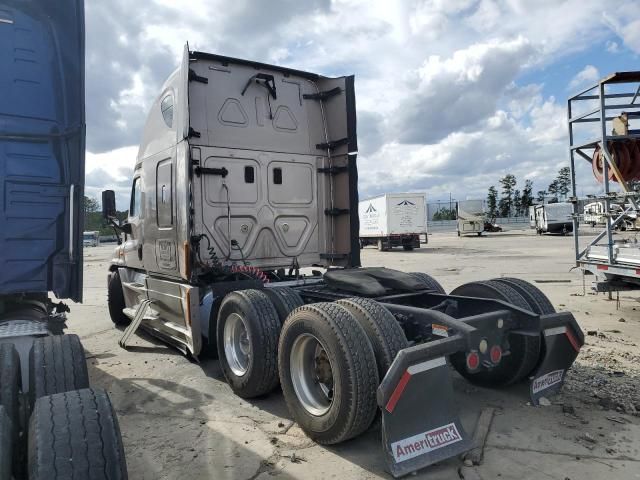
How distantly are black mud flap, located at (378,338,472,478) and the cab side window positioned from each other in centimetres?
521

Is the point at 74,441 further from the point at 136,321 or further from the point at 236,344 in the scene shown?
the point at 136,321

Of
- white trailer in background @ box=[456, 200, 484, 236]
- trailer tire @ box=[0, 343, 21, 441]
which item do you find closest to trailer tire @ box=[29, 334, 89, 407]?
trailer tire @ box=[0, 343, 21, 441]

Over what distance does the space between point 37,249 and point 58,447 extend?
3.02 m

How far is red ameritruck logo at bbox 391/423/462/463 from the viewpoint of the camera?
3092mm

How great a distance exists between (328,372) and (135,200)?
4.86 meters

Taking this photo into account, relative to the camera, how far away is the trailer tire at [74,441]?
77.2 inches

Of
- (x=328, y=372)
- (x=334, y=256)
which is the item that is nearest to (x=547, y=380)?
(x=328, y=372)

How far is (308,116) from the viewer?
21.7ft

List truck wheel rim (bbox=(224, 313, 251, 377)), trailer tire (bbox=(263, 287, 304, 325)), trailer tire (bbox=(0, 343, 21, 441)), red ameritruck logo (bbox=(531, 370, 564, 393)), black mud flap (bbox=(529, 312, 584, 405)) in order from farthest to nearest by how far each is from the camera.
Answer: truck wheel rim (bbox=(224, 313, 251, 377))
trailer tire (bbox=(263, 287, 304, 325))
red ameritruck logo (bbox=(531, 370, 564, 393))
black mud flap (bbox=(529, 312, 584, 405))
trailer tire (bbox=(0, 343, 21, 441))

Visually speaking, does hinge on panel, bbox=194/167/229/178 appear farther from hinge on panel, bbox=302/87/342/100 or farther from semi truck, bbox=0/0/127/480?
hinge on panel, bbox=302/87/342/100

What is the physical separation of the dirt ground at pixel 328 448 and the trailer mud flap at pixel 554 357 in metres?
0.18

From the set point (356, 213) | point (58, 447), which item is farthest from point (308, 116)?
point (58, 447)

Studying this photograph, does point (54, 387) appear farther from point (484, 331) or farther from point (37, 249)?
point (484, 331)

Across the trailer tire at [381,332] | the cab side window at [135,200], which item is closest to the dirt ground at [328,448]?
the trailer tire at [381,332]
